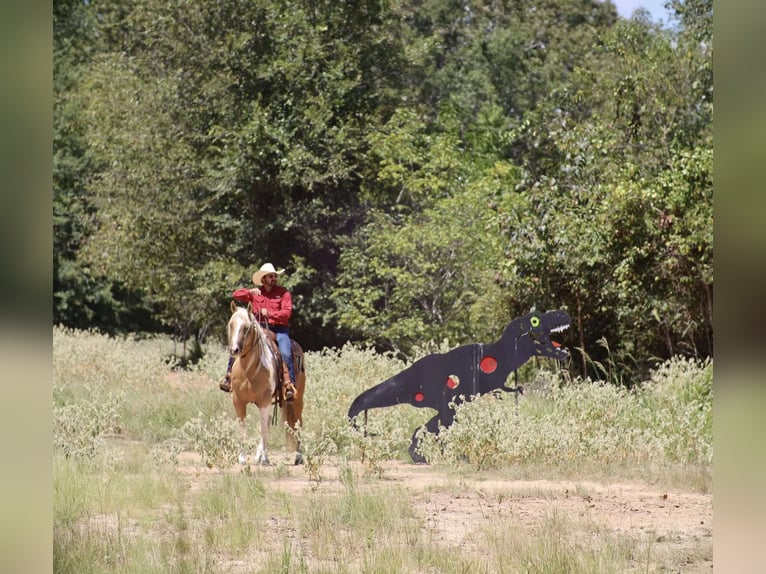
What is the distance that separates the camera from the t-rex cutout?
971 centimetres

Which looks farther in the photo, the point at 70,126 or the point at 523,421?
the point at 70,126

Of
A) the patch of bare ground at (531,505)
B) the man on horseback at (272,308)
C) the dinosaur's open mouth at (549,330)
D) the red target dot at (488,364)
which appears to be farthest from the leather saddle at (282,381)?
the dinosaur's open mouth at (549,330)

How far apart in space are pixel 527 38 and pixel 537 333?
44.4 feet

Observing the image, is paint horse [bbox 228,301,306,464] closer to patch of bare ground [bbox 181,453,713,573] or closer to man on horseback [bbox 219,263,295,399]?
man on horseback [bbox 219,263,295,399]

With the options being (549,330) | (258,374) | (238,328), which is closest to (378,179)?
(549,330)

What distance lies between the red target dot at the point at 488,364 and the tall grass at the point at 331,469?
39 cm

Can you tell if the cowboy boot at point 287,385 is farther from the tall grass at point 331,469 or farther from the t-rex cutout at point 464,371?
the t-rex cutout at point 464,371

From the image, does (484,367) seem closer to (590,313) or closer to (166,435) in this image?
(166,435)

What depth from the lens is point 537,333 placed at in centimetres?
984

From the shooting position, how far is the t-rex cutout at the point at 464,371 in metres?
9.71

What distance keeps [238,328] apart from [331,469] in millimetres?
2146

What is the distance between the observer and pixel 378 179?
16844 millimetres

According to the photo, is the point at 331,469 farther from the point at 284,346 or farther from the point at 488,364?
the point at 488,364
